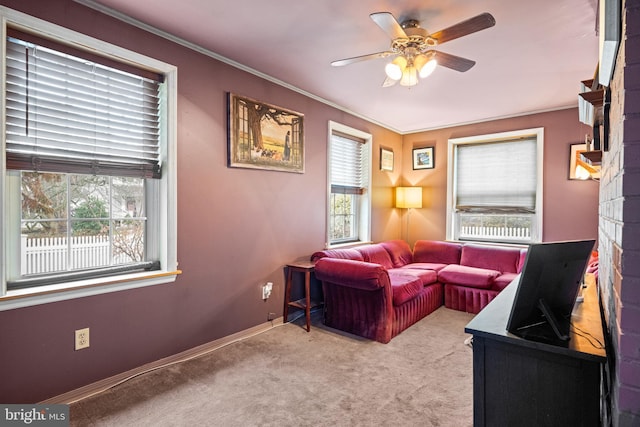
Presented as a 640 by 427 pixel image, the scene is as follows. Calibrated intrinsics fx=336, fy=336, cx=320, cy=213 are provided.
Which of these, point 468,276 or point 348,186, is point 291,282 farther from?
point 468,276

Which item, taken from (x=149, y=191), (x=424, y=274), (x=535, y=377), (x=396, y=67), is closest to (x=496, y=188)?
(x=424, y=274)

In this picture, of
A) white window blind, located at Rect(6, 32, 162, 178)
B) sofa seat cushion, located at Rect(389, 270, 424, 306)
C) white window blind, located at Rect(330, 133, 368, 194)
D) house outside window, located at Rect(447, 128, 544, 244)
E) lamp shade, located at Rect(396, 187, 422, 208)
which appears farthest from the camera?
lamp shade, located at Rect(396, 187, 422, 208)

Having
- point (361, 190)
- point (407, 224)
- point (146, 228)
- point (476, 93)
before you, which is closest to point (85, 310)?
point (146, 228)

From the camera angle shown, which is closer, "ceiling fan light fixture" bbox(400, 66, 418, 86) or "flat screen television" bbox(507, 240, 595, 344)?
"flat screen television" bbox(507, 240, 595, 344)

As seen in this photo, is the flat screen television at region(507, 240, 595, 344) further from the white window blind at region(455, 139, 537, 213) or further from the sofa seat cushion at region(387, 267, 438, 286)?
the white window blind at region(455, 139, 537, 213)

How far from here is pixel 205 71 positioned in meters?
2.80

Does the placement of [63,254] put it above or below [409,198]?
below

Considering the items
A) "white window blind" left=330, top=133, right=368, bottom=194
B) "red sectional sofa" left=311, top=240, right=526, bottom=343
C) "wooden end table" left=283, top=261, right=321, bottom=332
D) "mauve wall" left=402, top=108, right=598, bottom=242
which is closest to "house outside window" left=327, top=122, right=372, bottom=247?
"white window blind" left=330, top=133, right=368, bottom=194

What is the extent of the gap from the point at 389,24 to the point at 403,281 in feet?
7.82

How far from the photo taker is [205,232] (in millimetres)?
2805

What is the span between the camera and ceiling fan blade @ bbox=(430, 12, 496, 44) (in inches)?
72.2

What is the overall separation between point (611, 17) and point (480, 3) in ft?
4.38

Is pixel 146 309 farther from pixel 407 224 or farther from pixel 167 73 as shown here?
pixel 407 224

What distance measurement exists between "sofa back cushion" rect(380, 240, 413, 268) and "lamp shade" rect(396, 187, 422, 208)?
641mm
